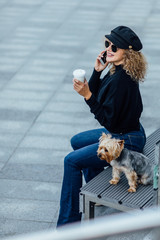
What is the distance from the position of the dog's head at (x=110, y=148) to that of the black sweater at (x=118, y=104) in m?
0.36

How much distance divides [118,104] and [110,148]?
0.49 meters

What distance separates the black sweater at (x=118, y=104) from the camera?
448 cm

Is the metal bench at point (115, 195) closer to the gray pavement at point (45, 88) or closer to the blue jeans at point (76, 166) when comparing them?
the blue jeans at point (76, 166)

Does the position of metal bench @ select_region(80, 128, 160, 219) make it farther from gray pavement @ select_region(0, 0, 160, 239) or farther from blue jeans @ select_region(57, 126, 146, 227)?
gray pavement @ select_region(0, 0, 160, 239)

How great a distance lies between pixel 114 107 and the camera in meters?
4.47

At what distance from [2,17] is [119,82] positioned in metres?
8.85

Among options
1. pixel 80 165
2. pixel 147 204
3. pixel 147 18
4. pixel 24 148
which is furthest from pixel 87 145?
pixel 147 18

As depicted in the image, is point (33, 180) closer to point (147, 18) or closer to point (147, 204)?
point (147, 204)

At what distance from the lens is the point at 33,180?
5.71 m

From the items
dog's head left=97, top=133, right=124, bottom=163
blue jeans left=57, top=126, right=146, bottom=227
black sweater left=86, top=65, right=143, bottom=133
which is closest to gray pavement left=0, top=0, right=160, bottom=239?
blue jeans left=57, top=126, right=146, bottom=227

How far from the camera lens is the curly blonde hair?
178 inches

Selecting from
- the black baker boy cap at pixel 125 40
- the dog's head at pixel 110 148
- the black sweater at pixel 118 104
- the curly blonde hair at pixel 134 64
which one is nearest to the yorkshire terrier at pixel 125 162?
the dog's head at pixel 110 148

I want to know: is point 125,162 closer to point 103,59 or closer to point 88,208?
point 88,208

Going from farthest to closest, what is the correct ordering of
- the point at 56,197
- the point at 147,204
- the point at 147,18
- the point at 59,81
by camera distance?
the point at 147,18 < the point at 59,81 < the point at 56,197 < the point at 147,204
